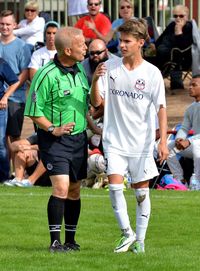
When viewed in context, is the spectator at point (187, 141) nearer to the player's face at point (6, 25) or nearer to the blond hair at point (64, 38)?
the player's face at point (6, 25)

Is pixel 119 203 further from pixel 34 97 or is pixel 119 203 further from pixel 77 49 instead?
pixel 77 49

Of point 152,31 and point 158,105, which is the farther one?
point 152,31

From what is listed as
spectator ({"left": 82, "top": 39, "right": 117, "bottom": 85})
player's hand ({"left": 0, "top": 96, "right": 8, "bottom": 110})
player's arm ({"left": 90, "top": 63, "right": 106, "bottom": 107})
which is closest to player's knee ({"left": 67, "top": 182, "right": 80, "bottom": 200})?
player's arm ({"left": 90, "top": 63, "right": 106, "bottom": 107})

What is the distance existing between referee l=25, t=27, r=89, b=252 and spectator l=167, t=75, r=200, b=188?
612 cm

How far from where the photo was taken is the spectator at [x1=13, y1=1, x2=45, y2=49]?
20.6 metres

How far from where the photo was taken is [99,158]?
1611 centimetres

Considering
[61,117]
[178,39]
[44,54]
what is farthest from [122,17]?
[61,117]

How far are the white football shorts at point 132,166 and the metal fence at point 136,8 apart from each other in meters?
12.8

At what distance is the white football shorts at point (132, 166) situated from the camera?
9.89 metres

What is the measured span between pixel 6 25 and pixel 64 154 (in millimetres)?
7864

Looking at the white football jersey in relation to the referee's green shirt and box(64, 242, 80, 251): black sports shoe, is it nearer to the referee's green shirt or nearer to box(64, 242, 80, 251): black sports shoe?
the referee's green shirt

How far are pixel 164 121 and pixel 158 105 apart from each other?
161 millimetres

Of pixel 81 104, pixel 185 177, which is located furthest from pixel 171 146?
pixel 81 104

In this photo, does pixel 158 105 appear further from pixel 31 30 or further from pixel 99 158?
pixel 31 30
